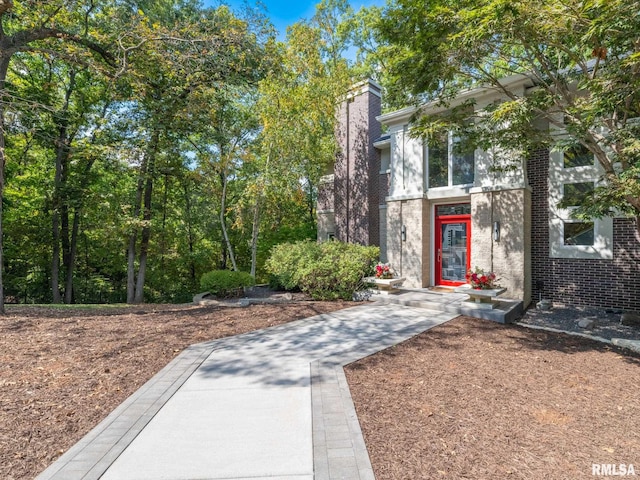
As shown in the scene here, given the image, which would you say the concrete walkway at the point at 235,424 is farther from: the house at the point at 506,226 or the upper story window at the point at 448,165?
the upper story window at the point at 448,165

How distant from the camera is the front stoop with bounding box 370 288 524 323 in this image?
756cm

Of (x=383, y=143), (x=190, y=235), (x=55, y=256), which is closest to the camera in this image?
(x=383, y=143)

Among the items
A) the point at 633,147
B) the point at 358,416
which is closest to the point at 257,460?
the point at 358,416

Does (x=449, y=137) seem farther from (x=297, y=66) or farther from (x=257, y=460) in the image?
(x=257, y=460)

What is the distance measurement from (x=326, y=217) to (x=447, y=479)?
1333 centimetres

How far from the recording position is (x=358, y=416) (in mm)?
3236

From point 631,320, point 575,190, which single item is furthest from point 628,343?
point 575,190

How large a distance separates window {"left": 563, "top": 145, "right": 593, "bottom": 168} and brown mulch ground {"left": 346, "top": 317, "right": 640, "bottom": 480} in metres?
5.31

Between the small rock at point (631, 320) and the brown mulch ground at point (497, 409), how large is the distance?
2.38m

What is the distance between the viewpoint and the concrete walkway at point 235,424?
2510mm

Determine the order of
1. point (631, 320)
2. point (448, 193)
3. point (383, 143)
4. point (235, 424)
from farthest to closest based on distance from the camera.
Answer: point (383, 143) → point (448, 193) → point (631, 320) → point (235, 424)

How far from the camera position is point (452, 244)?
10727mm

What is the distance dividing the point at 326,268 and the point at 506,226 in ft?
16.7

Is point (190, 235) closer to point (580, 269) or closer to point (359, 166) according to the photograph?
point (359, 166)
